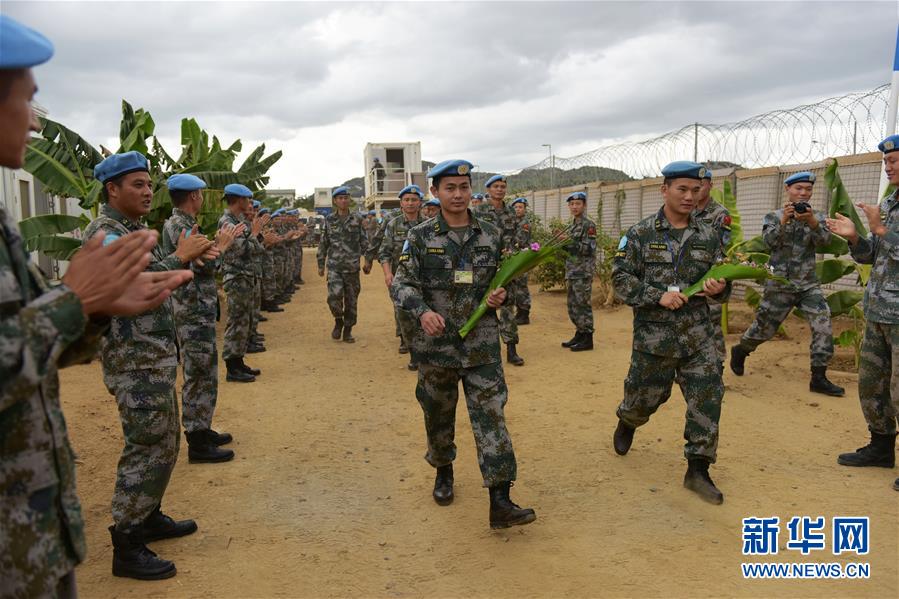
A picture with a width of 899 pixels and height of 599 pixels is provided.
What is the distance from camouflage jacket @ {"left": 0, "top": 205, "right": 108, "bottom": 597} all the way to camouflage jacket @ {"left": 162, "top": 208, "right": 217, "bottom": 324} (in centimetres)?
325

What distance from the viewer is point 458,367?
392 centimetres

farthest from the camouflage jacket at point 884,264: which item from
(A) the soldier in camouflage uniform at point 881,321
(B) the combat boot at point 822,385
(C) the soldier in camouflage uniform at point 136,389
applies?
(C) the soldier in camouflage uniform at point 136,389

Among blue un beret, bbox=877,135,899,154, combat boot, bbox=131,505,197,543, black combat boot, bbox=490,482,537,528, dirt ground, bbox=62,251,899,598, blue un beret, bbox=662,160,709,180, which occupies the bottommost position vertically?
dirt ground, bbox=62,251,899,598

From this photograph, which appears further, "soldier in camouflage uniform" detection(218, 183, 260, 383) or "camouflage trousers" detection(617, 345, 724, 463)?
"soldier in camouflage uniform" detection(218, 183, 260, 383)

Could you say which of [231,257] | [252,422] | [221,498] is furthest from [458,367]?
[231,257]

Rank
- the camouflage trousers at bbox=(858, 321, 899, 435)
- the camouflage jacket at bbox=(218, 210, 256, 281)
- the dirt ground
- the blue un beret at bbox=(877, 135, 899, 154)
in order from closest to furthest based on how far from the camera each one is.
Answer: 1. the dirt ground
2. the blue un beret at bbox=(877, 135, 899, 154)
3. the camouflage trousers at bbox=(858, 321, 899, 435)
4. the camouflage jacket at bbox=(218, 210, 256, 281)

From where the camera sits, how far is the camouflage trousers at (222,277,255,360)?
7715mm

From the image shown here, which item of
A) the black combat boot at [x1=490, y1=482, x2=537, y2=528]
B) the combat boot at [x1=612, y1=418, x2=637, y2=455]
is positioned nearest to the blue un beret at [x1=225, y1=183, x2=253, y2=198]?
the combat boot at [x1=612, y1=418, x2=637, y2=455]

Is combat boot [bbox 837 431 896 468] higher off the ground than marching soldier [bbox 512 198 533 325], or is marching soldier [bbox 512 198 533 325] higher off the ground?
marching soldier [bbox 512 198 533 325]

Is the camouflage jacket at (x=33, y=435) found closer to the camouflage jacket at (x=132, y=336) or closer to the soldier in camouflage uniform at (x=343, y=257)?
the camouflage jacket at (x=132, y=336)

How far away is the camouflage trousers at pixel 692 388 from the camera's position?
13.5ft

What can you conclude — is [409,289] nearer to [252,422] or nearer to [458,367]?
[458,367]

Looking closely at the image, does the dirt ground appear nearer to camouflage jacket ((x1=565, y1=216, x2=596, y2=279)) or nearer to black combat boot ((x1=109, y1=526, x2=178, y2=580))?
black combat boot ((x1=109, y1=526, x2=178, y2=580))

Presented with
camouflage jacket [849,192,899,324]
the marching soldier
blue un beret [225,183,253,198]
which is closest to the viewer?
camouflage jacket [849,192,899,324]
